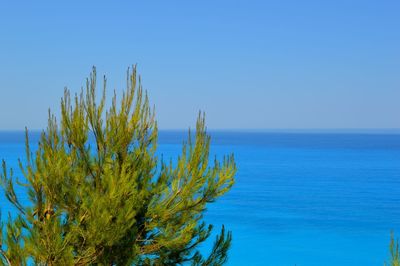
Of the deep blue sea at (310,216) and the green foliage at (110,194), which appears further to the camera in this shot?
the deep blue sea at (310,216)

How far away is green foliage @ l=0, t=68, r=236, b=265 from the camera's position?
5.77 meters

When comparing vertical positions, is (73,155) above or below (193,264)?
above

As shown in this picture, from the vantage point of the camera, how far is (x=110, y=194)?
575cm

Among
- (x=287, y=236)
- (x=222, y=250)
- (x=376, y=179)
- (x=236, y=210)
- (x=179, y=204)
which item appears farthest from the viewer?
(x=376, y=179)

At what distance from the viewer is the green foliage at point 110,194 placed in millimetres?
5773

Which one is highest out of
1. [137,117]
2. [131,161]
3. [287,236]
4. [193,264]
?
[137,117]

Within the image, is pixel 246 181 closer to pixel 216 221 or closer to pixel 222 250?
pixel 216 221

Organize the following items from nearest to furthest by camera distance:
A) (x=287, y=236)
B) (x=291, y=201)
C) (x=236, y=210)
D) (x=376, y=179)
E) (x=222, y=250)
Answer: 1. (x=222, y=250)
2. (x=287, y=236)
3. (x=236, y=210)
4. (x=291, y=201)
5. (x=376, y=179)

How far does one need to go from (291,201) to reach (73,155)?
98.8ft

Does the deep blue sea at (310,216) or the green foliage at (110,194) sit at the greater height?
the green foliage at (110,194)

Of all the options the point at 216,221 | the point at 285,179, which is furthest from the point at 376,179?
the point at 216,221

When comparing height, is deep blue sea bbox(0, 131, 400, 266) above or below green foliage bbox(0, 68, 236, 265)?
below

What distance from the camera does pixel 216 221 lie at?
2952cm

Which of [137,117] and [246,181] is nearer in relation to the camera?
[137,117]
